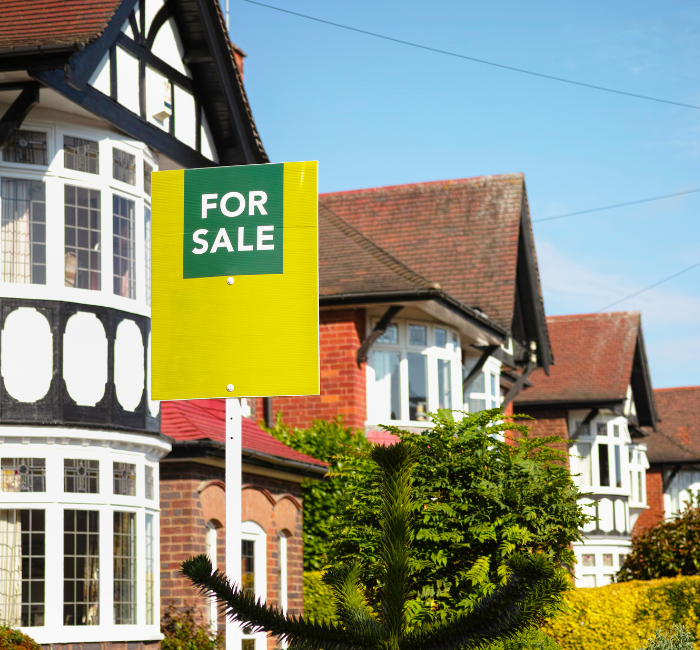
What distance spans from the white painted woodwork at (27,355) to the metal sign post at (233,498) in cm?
538

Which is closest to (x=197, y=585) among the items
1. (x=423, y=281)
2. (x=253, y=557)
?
(x=253, y=557)

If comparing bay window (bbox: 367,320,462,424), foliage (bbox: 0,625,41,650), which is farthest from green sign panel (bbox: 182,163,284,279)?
bay window (bbox: 367,320,462,424)

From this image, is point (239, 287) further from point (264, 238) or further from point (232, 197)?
point (232, 197)

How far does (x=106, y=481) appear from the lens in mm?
11961

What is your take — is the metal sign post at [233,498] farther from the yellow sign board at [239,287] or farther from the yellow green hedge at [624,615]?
the yellow green hedge at [624,615]

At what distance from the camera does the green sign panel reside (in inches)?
262

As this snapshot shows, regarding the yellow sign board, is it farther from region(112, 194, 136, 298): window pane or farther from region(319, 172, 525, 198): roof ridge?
region(319, 172, 525, 198): roof ridge

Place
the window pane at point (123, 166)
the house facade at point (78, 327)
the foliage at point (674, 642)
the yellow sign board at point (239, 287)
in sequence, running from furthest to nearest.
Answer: the window pane at point (123, 166), the house facade at point (78, 327), the foliage at point (674, 642), the yellow sign board at point (239, 287)

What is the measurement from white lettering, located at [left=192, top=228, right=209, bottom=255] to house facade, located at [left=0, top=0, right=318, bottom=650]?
501cm

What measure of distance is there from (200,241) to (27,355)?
540 cm

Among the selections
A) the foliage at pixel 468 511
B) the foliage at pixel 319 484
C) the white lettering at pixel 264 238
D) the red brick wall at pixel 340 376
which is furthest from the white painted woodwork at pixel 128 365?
the red brick wall at pixel 340 376

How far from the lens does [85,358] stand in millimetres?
11867

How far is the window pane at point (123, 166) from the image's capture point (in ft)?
41.4

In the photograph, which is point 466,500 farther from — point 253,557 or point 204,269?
point 253,557
